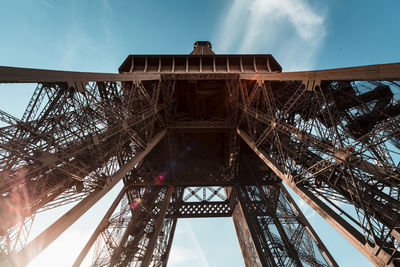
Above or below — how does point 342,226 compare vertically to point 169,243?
below

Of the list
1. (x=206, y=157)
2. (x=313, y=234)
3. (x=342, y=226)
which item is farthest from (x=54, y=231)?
(x=206, y=157)

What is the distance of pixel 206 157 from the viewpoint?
52.4 feet

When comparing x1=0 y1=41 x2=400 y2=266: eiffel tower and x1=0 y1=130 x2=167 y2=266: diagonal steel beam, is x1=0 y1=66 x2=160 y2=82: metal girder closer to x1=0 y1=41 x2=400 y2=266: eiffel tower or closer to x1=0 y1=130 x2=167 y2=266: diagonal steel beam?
x1=0 y1=41 x2=400 y2=266: eiffel tower

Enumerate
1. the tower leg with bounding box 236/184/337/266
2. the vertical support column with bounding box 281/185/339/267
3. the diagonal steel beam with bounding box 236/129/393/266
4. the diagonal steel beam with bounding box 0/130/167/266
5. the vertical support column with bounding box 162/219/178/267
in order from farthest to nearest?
the vertical support column with bounding box 162/219/178/267 < the tower leg with bounding box 236/184/337/266 < the vertical support column with bounding box 281/185/339/267 < the diagonal steel beam with bounding box 236/129/393/266 < the diagonal steel beam with bounding box 0/130/167/266

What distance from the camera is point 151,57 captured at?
14164mm

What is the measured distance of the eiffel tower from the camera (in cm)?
412

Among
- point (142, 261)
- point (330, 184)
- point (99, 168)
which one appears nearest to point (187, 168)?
point (142, 261)

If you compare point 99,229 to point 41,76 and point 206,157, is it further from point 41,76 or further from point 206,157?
point 206,157

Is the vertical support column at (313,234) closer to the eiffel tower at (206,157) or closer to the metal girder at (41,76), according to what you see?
the eiffel tower at (206,157)

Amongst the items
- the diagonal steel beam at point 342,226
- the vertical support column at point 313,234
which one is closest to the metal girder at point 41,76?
the diagonal steel beam at point 342,226

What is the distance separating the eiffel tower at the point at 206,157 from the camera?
4.12 m

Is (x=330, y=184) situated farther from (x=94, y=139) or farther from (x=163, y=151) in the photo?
Answer: (x=163, y=151)

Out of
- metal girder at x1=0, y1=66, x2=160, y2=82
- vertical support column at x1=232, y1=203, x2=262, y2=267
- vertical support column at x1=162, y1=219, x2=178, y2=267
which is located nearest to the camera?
metal girder at x1=0, y1=66, x2=160, y2=82

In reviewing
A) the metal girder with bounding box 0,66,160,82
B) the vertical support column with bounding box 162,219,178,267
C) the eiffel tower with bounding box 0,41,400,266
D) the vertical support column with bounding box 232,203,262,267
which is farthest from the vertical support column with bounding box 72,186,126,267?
the vertical support column with bounding box 232,203,262,267
